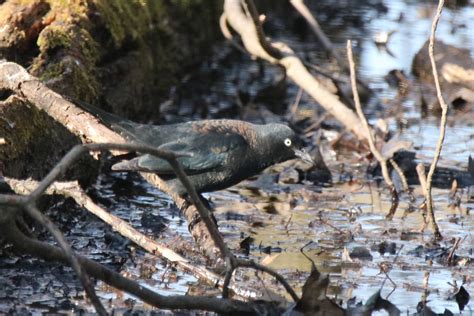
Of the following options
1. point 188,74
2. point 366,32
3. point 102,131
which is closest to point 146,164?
point 102,131

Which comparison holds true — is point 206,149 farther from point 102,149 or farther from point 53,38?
point 102,149

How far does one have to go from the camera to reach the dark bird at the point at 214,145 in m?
6.16

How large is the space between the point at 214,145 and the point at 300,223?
1.29m

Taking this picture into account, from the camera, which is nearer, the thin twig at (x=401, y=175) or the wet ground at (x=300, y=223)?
the wet ground at (x=300, y=223)

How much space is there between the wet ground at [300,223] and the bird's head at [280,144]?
24.3 inches

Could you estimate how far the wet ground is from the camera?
563 cm

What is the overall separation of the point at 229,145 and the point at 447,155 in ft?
11.5

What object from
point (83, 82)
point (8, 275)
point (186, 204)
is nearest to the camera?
point (8, 275)

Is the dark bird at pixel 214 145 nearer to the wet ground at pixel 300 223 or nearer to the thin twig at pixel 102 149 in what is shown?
the wet ground at pixel 300 223

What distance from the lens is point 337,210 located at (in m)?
7.59

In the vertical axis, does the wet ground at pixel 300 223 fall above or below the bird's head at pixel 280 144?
below

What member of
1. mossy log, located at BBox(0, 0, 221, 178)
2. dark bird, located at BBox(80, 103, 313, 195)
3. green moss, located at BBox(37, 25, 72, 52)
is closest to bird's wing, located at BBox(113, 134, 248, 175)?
dark bird, located at BBox(80, 103, 313, 195)

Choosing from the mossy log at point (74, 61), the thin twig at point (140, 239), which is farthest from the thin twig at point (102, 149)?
the mossy log at point (74, 61)

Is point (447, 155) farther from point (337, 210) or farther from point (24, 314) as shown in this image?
point (24, 314)
